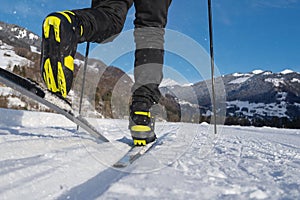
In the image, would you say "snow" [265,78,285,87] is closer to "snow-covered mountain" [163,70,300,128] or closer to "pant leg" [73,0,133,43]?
"snow-covered mountain" [163,70,300,128]

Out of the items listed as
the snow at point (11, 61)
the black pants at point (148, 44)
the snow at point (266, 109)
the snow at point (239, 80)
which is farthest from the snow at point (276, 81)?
the black pants at point (148, 44)

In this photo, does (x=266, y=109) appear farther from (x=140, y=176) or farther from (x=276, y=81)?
(x=140, y=176)

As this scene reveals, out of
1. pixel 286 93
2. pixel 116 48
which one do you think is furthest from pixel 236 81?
pixel 116 48

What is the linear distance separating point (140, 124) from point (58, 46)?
1.62 feet

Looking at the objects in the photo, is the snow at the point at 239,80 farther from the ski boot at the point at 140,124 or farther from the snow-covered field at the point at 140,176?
the snow-covered field at the point at 140,176

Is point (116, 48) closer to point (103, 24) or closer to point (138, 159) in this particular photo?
point (103, 24)

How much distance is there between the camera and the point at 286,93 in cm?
10162

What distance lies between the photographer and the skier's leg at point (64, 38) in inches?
28.6

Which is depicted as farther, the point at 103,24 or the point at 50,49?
the point at 103,24

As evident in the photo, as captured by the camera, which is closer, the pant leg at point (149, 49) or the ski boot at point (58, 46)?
the ski boot at point (58, 46)

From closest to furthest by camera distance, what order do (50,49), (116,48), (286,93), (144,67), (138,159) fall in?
(50,49) < (138,159) < (144,67) < (116,48) < (286,93)

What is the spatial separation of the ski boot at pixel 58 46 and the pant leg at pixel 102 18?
54 millimetres

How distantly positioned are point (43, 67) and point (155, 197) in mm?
532

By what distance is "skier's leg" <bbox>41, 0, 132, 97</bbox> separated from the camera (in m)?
0.73
